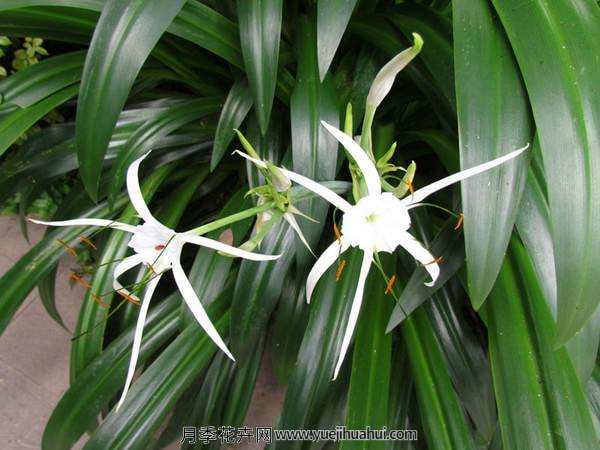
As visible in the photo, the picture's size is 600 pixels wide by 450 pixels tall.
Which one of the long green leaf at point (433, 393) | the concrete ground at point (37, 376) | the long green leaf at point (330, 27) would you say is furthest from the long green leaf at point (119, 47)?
the concrete ground at point (37, 376)

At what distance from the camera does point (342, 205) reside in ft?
1.26

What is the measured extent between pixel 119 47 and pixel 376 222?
36 cm

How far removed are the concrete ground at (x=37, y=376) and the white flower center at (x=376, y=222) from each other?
0.85m

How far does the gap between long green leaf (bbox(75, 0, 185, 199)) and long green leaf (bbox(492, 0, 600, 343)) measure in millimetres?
380

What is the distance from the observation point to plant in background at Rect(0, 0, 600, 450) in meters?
0.44

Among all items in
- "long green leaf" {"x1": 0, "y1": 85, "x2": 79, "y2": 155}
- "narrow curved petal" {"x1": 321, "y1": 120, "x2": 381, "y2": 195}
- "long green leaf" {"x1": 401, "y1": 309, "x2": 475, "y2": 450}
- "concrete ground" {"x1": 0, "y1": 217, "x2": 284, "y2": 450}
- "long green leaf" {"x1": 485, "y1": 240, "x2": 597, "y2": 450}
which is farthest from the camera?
"concrete ground" {"x1": 0, "y1": 217, "x2": 284, "y2": 450}

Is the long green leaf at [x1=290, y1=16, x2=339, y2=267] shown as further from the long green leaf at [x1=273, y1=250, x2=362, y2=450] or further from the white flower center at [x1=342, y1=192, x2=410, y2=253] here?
the white flower center at [x1=342, y1=192, x2=410, y2=253]

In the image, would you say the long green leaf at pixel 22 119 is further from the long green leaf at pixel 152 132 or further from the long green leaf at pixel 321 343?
the long green leaf at pixel 321 343

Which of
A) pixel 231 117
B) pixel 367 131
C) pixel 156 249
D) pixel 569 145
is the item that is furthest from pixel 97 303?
pixel 569 145

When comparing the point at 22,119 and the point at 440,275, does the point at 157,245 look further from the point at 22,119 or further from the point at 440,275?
the point at 22,119

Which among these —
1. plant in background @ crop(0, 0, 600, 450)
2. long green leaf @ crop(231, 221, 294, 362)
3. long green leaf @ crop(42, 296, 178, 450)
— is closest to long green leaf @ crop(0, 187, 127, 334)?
plant in background @ crop(0, 0, 600, 450)

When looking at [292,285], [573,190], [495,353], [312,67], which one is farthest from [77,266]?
[573,190]

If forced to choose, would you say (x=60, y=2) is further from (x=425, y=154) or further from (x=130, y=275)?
(x=425, y=154)

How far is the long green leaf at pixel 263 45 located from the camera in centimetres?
61
